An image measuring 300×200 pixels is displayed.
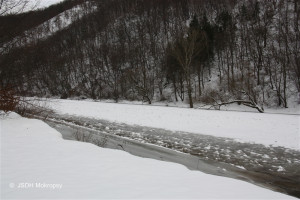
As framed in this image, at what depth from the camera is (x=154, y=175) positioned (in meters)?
5.86

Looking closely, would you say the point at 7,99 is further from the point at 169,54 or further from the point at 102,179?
the point at 169,54

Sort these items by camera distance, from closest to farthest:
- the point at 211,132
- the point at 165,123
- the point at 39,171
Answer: the point at 39,171, the point at 211,132, the point at 165,123

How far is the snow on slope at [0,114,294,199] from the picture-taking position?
4785mm

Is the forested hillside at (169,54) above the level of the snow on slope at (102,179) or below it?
above

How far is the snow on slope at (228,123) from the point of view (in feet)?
42.0

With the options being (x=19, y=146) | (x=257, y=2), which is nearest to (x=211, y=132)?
(x=19, y=146)

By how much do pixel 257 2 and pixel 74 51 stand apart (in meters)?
51.3

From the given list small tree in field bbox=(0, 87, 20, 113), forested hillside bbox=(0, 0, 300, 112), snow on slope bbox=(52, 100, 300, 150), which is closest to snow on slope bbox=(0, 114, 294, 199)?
snow on slope bbox=(52, 100, 300, 150)

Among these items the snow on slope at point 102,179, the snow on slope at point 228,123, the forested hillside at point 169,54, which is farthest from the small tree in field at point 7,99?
the snow on slope at point 102,179

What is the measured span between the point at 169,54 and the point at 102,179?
39715 millimetres

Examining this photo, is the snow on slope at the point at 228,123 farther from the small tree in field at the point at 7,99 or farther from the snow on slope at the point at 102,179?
the small tree in field at the point at 7,99

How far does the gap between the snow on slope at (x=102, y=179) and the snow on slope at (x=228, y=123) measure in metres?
7.68

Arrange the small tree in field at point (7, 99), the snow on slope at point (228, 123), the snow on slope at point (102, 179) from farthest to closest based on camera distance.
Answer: the small tree in field at point (7, 99) → the snow on slope at point (228, 123) → the snow on slope at point (102, 179)

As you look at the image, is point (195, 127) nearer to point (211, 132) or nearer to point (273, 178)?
point (211, 132)
